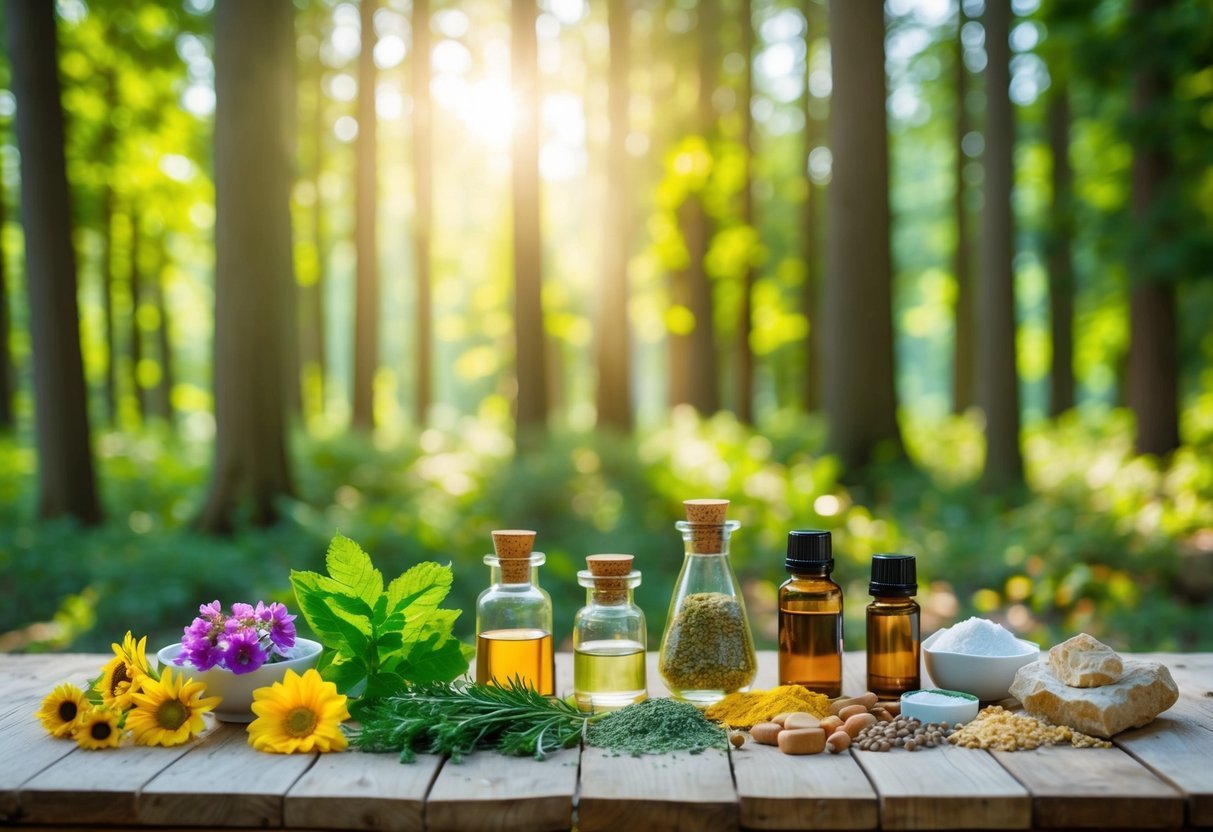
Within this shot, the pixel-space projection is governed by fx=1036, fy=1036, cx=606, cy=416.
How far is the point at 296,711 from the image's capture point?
2.14m

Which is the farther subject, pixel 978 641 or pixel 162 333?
pixel 162 333

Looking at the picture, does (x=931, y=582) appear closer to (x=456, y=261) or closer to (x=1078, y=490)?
(x=1078, y=490)

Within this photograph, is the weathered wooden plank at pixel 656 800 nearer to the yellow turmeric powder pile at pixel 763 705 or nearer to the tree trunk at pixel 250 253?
the yellow turmeric powder pile at pixel 763 705

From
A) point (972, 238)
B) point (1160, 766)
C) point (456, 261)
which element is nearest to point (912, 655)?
point (1160, 766)

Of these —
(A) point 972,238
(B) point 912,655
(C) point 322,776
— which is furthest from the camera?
(A) point 972,238

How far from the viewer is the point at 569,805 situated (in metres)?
1.84

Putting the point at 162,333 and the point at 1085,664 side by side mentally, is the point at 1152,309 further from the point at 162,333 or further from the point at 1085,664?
the point at 162,333

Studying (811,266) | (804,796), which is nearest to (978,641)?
(804,796)

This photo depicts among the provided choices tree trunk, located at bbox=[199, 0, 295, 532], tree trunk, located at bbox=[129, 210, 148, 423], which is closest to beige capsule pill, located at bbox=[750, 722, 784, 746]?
tree trunk, located at bbox=[199, 0, 295, 532]

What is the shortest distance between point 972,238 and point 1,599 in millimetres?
17028

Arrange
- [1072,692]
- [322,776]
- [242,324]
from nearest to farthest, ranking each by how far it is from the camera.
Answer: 1. [322,776]
2. [1072,692]
3. [242,324]

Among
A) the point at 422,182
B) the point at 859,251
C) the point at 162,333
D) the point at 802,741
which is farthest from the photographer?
the point at 162,333

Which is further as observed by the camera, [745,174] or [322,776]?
[745,174]

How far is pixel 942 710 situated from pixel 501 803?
1011 millimetres
